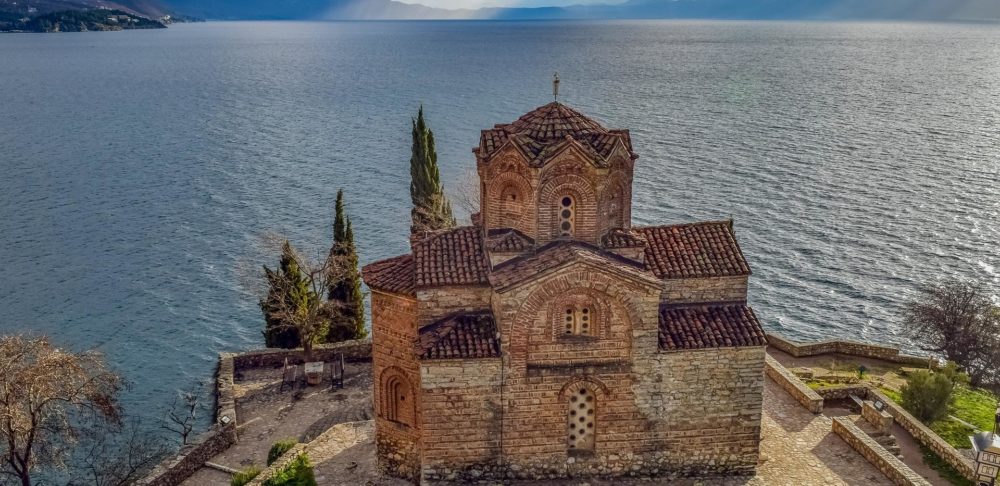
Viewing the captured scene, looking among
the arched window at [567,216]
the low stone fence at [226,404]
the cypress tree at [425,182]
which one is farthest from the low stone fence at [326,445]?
the cypress tree at [425,182]

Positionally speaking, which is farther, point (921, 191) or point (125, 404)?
point (921, 191)

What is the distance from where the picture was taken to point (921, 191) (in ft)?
231

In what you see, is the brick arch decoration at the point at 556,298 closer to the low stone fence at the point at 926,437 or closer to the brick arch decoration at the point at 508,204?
the brick arch decoration at the point at 508,204

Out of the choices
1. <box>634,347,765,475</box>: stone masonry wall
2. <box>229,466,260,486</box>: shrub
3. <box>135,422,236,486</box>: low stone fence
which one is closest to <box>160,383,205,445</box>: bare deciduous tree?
<box>135,422,236,486</box>: low stone fence

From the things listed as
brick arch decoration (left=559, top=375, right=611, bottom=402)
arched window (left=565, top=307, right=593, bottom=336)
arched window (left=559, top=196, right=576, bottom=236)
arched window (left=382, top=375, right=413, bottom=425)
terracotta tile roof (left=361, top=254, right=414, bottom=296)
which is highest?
arched window (left=559, top=196, right=576, bottom=236)

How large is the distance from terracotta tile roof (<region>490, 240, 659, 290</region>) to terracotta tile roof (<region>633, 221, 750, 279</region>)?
0.98 m

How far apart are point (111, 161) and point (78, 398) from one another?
65379mm

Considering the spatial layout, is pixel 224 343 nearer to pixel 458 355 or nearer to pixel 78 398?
pixel 78 398

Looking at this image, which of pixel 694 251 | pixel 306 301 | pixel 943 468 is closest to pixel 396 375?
pixel 694 251

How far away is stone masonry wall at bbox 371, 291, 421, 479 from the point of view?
25.0 metres

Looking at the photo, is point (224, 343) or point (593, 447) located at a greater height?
point (593, 447)

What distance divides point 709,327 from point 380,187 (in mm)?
55875

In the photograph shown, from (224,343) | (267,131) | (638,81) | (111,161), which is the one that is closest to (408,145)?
(267,131)

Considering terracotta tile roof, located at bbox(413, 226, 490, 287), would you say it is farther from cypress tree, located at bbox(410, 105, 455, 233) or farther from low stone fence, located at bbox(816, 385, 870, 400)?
cypress tree, located at bbox(410, 105, 455, 233)
